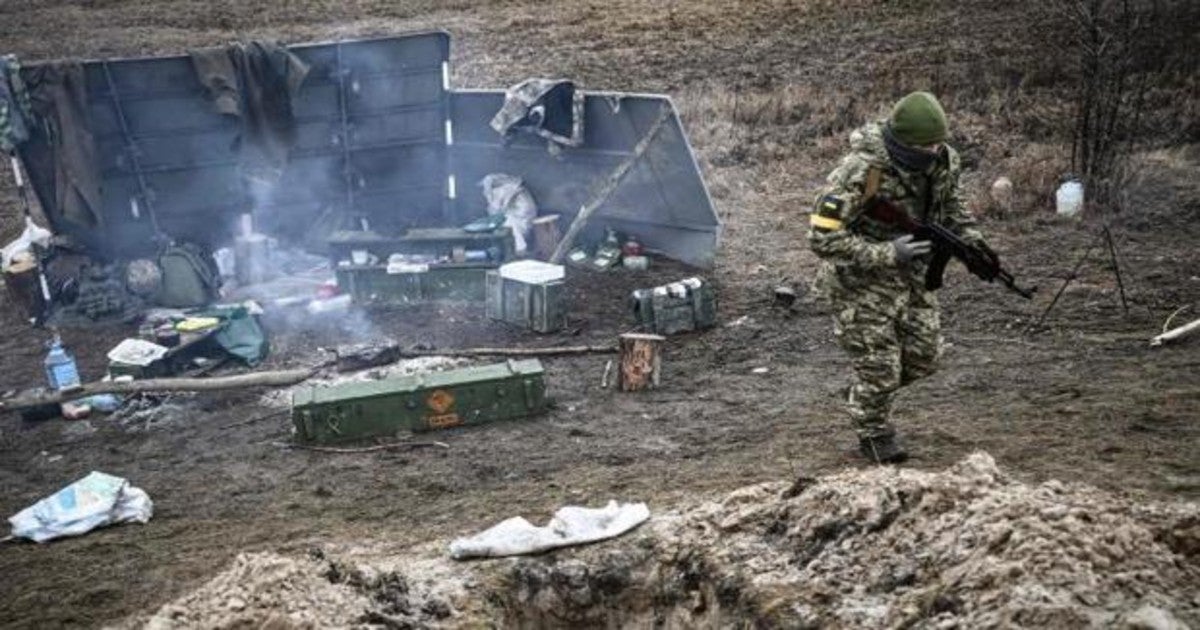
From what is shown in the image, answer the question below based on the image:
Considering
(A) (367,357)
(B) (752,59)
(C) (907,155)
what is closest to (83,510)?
(A) (367,357)

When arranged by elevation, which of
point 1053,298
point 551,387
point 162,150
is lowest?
point 551,387

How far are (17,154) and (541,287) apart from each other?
5153 mm

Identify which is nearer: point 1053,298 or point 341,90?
point 1053,298

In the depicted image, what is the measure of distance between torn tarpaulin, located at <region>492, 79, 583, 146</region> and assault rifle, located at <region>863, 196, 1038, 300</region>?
5293 millimetres

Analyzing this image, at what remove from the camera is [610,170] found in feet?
32.9

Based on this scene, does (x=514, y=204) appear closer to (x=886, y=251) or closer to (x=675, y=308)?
(x=675, y=308)

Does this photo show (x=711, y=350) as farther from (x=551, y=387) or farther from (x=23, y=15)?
(x=23, y=15)

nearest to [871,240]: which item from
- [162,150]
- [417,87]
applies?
[417,87]

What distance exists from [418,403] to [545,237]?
3755 mm

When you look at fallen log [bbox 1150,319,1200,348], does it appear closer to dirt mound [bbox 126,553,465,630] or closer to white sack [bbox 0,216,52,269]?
dirt mound [bbox 126,553,465,630]

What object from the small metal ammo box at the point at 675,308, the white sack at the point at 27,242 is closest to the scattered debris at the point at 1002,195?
the small metal ammo box at the point at 675,308

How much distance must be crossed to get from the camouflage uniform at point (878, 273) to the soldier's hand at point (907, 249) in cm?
3

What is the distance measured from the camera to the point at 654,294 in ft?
27.1

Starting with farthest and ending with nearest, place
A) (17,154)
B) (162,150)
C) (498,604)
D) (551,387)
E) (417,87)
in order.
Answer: (417,87) → (162,150) → (17,154) → (551,387) → (498,604)
